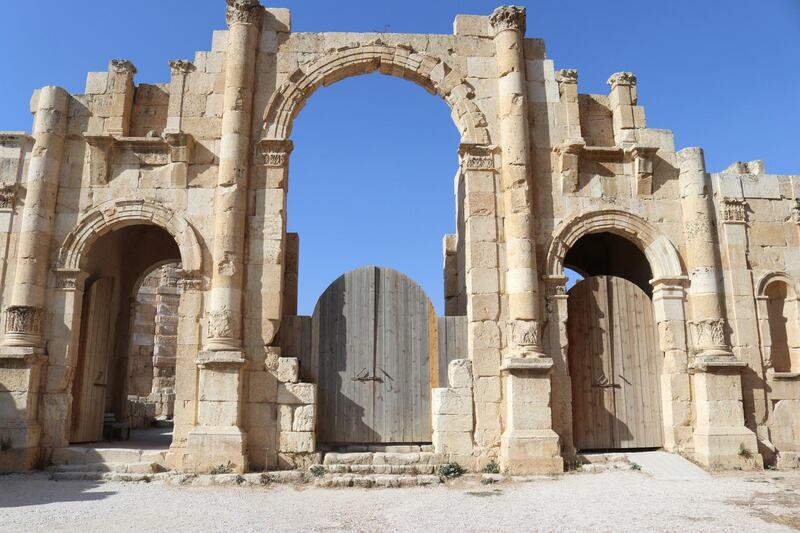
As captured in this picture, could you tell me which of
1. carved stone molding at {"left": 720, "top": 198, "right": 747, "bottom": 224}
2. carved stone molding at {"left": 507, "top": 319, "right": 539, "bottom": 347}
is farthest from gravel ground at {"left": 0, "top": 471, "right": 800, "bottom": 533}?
carved stone molding at {"left": 720, "top": 198, "right": 747, "bottom": 224}

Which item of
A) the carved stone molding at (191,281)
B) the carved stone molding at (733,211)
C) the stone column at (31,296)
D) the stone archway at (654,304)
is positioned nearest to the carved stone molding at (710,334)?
the stone archway at (654,304)

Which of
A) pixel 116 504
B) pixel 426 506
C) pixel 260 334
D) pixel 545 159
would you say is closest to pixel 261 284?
pixel 260 334

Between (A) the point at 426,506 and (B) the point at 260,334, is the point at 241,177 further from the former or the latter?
(A) the point at 426,506

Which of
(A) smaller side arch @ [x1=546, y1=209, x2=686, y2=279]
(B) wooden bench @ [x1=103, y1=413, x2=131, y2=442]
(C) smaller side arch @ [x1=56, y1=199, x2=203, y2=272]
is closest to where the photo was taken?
(C) smaller side arch @ [x1=56, y1=199, x2=203, y2=272]

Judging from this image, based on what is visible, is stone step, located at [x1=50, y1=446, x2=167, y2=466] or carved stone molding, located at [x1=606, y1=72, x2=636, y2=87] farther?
carved stone molding, located at [x1=606, y1=72, x2=636, y2=87]

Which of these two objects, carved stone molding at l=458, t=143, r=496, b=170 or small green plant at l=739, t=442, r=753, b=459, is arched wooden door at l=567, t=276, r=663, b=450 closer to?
small green plant at l=739, t=442, r=753, b=459

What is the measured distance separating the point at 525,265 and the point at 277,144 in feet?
13.4

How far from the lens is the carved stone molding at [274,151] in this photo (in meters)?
9.66

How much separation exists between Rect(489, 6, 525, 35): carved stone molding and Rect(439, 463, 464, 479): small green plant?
21.5ft

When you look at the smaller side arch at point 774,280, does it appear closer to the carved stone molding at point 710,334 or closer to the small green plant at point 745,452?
the carved stone molding at point 710,334

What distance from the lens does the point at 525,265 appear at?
30.1 feet

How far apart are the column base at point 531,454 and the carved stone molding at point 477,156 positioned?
12.7ft

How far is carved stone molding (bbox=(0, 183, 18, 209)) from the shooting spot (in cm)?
946

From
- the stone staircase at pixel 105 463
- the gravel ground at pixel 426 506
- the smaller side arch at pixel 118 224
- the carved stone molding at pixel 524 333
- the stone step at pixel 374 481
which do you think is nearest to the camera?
the gravel ground at pixel 426 506
